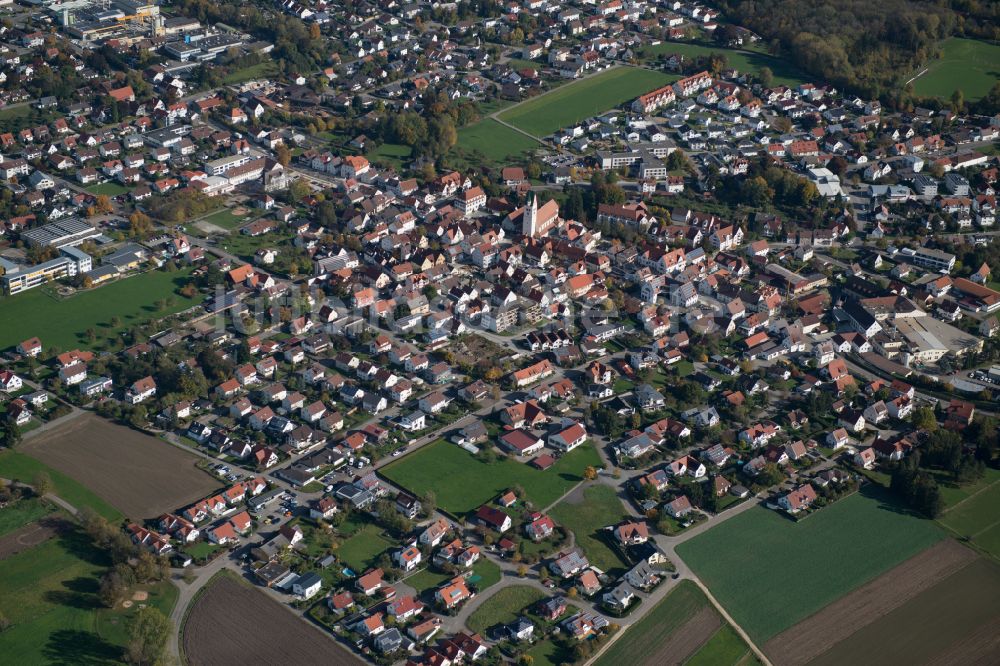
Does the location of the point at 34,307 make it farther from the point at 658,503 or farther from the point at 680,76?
the point at 680,76

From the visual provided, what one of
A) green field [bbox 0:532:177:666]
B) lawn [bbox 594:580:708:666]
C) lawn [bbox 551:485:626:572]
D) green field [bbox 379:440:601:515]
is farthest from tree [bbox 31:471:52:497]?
lawn [bbox 594:580:708:666]

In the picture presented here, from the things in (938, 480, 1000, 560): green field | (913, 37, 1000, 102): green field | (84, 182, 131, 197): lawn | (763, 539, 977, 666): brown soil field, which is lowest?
(938, 480, 1000, 560): green field

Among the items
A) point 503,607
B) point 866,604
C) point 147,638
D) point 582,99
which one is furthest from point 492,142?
point 147,638

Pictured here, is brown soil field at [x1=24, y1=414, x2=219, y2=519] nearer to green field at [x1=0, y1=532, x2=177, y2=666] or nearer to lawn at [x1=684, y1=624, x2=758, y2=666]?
green field at [x1=0, y1=532, x2=177, y2=666]

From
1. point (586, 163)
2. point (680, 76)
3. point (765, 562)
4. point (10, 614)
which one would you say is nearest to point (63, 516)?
point (10, 614)

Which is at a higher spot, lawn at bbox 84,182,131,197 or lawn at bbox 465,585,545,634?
lawn at bbox 84,182,131,197

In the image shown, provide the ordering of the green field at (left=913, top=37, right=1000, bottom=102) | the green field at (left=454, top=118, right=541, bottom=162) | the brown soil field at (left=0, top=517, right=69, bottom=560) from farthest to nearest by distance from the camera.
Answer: the green field at (left=913, top=37, right=1000, bottom=102) → the green field at (left=454, top=118, right=541, bottom=162) → the brown soil field at (left=0, top=517, right=69, bottom=560)

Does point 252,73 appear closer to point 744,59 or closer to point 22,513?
point 744,59

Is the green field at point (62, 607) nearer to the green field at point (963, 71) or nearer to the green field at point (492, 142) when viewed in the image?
the green field at point (492, 142)
